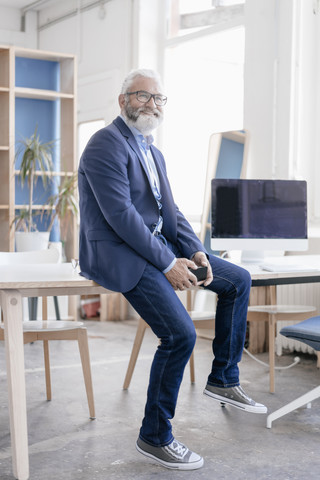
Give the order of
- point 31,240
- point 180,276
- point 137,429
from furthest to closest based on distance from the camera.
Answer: point 31,240, point 137,429, point 180,276

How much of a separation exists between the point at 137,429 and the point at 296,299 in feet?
6.76

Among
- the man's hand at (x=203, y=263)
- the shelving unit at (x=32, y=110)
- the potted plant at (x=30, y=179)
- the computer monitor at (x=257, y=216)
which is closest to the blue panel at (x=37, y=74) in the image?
the shelving unit at (x=32, y=110)

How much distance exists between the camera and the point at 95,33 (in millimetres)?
7109

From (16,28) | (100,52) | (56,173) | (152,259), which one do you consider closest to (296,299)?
(56,173)

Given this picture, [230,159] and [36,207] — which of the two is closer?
[230,159]

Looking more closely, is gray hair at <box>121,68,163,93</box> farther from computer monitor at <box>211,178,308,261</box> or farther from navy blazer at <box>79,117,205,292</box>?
computer monitor at <box>211,178,308,261</box>

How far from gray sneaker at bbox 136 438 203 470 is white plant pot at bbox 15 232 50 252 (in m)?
3.02

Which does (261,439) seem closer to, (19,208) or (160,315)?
(160,315)

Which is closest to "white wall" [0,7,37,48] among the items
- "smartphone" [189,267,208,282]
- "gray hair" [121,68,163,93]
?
"gray hair" [121,68,163,93]

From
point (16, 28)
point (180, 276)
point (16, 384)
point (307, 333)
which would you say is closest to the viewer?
point (16, 384)

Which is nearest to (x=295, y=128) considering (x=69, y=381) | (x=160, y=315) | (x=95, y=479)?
(x=69, y=381)

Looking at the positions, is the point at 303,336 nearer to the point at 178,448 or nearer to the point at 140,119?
the point at 178,448

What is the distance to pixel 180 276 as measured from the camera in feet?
9.48

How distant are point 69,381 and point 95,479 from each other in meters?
1.55
